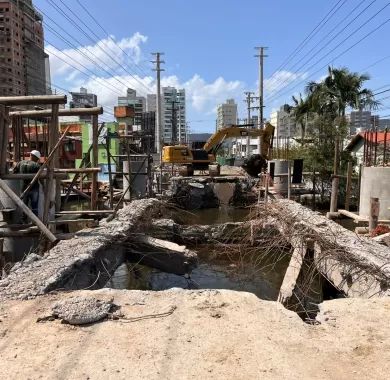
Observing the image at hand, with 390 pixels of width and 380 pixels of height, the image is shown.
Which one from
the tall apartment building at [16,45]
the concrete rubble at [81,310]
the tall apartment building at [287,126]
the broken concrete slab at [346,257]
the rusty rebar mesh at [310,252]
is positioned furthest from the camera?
the tall apartment building at [287,126]

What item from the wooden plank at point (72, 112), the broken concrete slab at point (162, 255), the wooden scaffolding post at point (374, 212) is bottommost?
the broken concrete slab at point (162, 255)

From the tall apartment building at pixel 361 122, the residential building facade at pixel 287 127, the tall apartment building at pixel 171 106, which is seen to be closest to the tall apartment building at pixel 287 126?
the residential building facade at pixel 287 127

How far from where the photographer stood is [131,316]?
4805mm

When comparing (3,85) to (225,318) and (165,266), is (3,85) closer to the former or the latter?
(165,266)

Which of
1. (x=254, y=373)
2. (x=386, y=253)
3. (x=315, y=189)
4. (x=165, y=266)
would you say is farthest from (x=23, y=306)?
(x=315, y=189)

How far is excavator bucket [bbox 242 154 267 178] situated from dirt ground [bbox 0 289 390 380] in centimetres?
2293

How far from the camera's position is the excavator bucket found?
92.0 ft

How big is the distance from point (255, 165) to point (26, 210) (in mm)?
22435

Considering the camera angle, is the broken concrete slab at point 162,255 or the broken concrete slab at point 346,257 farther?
the broken concrete slab at point 162,255

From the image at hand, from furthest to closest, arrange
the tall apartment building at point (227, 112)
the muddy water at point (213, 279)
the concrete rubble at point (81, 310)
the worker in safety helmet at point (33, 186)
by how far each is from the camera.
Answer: the tall apartment building at point (227, 112)
the muddy water at point (213, 279)
the worker in safety helmet at point (33, 186)
the concrete rubble at point (81, 310)

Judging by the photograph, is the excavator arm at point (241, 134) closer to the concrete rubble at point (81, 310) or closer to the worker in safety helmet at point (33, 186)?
the worker in safety helmet at point (33, 186)

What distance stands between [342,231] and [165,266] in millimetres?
3793

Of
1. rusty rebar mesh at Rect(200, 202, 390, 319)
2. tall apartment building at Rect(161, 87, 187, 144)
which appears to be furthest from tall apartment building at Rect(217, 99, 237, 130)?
rusty rebar mesh at Rect(200, 202, 390, 319)

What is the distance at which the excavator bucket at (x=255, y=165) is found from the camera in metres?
28.0
